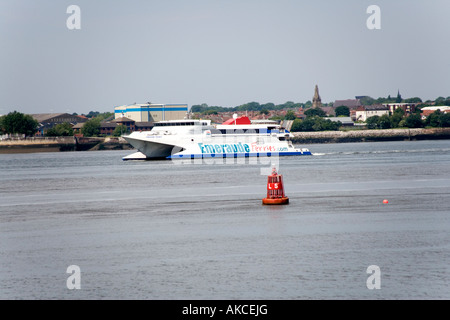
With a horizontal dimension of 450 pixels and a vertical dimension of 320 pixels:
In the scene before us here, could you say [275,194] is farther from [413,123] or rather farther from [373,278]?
[413,123]

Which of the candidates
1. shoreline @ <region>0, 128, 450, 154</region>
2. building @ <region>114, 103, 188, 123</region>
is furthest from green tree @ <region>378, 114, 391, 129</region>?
building @ <region>114, 103, 188, 123</region>

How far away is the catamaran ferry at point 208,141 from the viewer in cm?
7188

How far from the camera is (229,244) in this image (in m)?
19.8

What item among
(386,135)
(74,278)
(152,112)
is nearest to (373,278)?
(74,278)

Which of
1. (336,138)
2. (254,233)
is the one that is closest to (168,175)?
(254,233)

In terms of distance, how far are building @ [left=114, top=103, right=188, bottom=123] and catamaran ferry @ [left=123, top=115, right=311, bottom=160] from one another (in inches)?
2745

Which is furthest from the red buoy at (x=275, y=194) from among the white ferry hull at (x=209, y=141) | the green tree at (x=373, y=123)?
the green tree at (x=373, y=123)

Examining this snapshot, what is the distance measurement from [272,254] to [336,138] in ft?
486

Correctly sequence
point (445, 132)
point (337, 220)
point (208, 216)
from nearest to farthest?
point (337, 220) < point (208, 216) < point (445, 132)

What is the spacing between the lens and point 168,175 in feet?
168

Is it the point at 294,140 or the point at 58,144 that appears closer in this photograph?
the point at 58,144

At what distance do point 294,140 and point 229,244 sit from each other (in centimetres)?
14394
